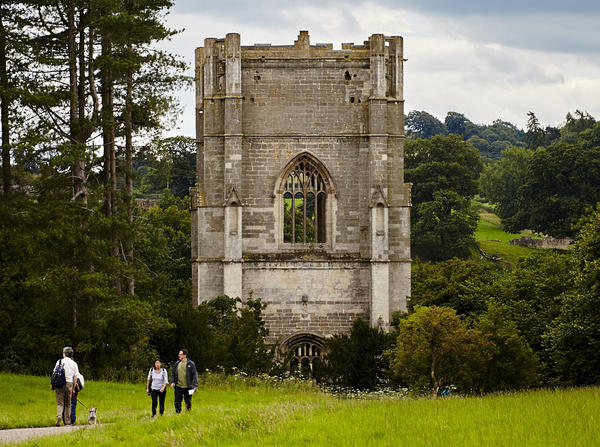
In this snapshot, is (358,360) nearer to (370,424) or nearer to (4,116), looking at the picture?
(4,116)

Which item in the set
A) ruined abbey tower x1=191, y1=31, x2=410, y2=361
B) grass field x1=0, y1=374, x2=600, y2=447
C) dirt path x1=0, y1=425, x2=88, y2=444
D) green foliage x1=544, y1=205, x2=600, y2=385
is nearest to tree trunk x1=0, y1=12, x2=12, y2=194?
grass field x1=0, y1=374, x2=600, y2=447

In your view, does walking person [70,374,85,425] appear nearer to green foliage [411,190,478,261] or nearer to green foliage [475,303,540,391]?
green foliage [475,303,540,391]

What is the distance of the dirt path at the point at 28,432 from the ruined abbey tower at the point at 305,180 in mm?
19545

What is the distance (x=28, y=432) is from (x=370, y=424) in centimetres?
576

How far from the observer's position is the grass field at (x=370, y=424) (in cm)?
1455

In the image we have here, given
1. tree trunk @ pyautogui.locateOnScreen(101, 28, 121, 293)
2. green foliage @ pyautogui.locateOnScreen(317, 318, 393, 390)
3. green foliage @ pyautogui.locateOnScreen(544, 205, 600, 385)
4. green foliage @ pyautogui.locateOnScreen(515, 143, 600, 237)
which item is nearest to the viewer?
green foliage @ pyautogui.locateOnScreen(544, 205, 600, 385)

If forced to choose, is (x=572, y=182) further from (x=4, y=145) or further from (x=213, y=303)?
(x=4, y=145)

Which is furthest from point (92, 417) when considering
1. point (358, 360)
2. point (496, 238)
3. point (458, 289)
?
point (496, 238)

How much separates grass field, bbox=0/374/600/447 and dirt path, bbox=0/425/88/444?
0.57 metres

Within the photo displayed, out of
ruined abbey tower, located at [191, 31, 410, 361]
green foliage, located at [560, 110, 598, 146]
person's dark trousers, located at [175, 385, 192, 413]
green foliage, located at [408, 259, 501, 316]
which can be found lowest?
person's dark trousers, located at [175, 385, 192, 413]

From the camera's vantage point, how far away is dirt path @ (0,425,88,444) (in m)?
16.2

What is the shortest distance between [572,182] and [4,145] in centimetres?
4913

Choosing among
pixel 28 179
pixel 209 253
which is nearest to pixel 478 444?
pixel 28 179

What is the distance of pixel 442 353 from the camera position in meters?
28.8
